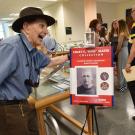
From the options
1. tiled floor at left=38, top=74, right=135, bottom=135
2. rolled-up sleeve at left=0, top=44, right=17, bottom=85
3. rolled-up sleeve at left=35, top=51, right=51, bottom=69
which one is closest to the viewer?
rolled-up sleeve at left=0, top=44, right=17, bottom=85

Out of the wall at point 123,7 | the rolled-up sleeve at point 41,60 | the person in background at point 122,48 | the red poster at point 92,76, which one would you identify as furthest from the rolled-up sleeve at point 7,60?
the wall at point 123,7

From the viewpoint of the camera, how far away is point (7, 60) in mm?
1266

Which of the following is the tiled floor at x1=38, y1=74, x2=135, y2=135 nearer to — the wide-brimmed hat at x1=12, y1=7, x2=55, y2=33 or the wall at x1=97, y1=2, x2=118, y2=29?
the wide-brimmed hat at x1=12, y1=7, x2=55, y2=33

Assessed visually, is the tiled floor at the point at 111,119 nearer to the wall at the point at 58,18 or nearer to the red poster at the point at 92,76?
the red poster at the point at 92,76

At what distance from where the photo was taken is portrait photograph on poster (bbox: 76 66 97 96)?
157 cm

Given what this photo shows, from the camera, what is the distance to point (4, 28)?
1599 centimetres

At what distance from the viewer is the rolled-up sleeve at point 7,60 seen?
49.6 inches

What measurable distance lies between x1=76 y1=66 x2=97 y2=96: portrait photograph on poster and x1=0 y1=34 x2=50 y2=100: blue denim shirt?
0.37 metres

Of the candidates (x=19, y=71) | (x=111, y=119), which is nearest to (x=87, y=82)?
(x=19, y=71)

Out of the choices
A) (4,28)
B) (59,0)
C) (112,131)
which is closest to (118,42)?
(112,131)

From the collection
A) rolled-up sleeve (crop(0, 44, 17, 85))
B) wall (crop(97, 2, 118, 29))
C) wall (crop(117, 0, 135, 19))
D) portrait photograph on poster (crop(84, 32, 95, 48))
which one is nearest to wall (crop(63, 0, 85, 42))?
wall (crop(97, 2, 118, 29))

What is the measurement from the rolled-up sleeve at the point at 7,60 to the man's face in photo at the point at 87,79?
0.57 m

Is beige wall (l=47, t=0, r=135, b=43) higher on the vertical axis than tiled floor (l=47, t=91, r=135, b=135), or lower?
higher

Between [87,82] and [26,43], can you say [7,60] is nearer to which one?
[26,43]
